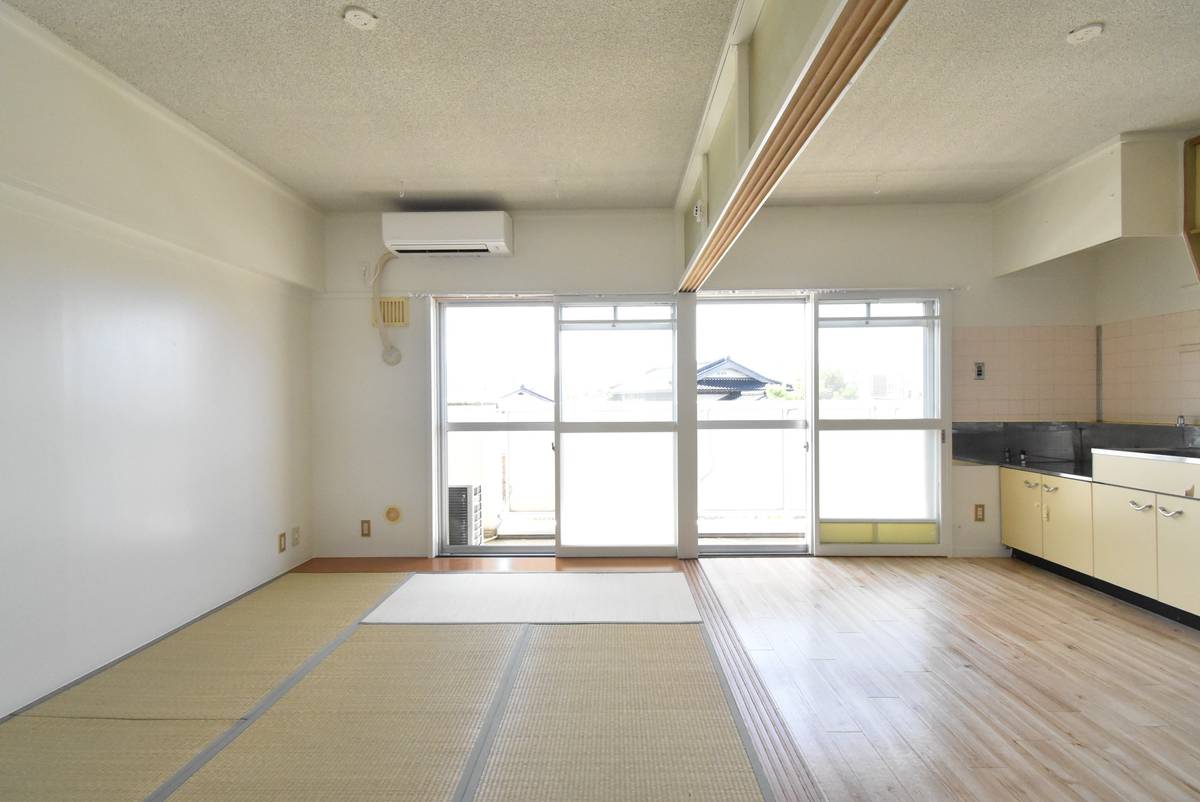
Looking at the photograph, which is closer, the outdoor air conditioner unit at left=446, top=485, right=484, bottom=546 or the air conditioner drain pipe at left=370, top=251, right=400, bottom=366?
the air conditioner drain pipe at left=370, top=251, right=400, bottom=366

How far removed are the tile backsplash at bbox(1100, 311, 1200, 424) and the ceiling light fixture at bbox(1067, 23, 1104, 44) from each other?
7.96 feet

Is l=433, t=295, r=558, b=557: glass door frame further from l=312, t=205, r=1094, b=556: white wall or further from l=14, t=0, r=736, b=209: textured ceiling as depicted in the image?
l=14, t=0, r=736, b=209: textured ceiling

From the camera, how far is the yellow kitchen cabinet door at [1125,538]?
10.5ft

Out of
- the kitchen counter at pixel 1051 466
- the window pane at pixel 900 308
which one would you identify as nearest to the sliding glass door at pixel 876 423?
the window pane at pixel 900 308

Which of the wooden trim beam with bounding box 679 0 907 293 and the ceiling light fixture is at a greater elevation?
the ceiling light fixture

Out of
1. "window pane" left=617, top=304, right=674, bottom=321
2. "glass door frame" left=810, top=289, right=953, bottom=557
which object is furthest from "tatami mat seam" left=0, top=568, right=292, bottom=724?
"glass door frame" left=810, top=289, right=953, bottom=557

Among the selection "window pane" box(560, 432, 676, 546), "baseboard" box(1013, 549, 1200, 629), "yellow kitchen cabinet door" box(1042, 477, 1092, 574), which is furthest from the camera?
"window pane" box(560, 432, 676, 546)

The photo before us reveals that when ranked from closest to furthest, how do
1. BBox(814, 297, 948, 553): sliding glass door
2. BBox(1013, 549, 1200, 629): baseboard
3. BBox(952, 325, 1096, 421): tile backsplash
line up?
BBox(1013, 549, 1200, 629): baseboard
BBox(952, 325, 1096, 421): tile backsplash
BBox(814, 297, 948, 553): sliding glass door

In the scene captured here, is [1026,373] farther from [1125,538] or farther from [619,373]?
[619,373]

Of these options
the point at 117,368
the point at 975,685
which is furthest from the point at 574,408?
the point at 975,685

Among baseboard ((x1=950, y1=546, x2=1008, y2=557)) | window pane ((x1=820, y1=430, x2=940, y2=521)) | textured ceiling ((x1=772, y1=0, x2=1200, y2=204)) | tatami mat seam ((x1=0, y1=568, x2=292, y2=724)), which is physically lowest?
tatami mat seam ((x1=0, y1=568, x2=292, y2=724))

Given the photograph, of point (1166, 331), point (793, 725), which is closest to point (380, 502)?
point (793, 725)

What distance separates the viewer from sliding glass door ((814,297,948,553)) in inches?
177

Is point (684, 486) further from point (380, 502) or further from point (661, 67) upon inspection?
point (661, 67)
